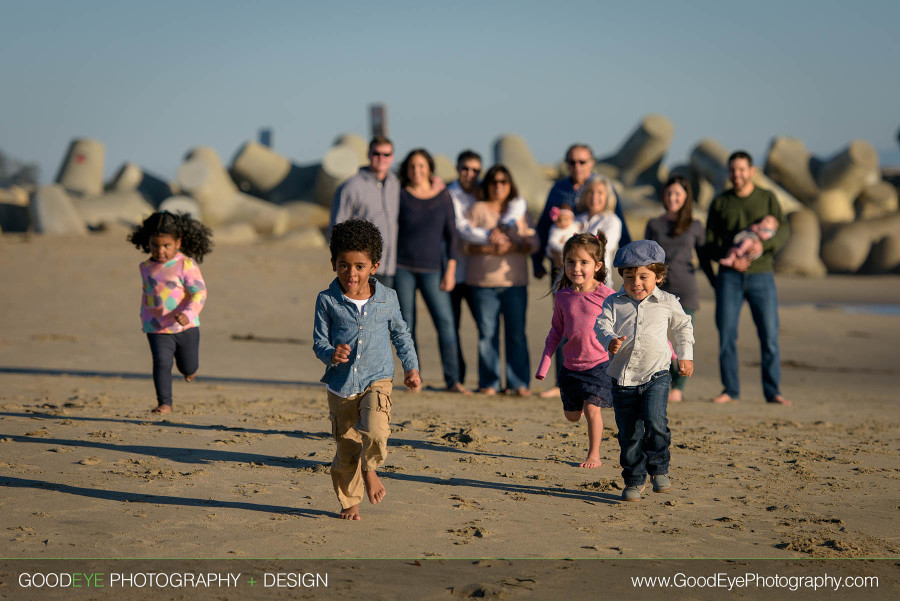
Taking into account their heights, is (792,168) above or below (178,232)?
above

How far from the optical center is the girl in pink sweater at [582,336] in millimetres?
5227

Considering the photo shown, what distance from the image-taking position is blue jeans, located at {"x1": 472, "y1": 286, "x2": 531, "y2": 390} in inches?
315

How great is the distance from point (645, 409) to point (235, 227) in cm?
2022

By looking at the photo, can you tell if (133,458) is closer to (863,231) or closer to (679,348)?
(679,348)

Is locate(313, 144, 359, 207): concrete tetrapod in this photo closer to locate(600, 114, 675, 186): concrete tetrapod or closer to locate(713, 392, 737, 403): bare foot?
locate(600, 114, 675, 186): concrete tetrapod

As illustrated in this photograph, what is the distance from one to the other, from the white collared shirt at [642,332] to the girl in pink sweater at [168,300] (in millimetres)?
2916

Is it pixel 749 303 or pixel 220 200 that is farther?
pixel 220 200

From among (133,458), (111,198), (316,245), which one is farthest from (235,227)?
(133,458)

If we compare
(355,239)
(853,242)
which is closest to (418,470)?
(355,239)

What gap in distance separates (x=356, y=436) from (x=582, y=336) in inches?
60.1

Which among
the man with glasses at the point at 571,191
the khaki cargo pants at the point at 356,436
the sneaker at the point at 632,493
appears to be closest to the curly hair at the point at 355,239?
the khaki cargo pants at the point at 356,436

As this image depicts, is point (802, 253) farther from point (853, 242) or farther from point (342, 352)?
point (342, 352)

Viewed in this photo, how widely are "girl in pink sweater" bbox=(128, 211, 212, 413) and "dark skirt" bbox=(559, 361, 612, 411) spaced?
2584 millimetres

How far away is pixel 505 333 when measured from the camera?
8039mm
